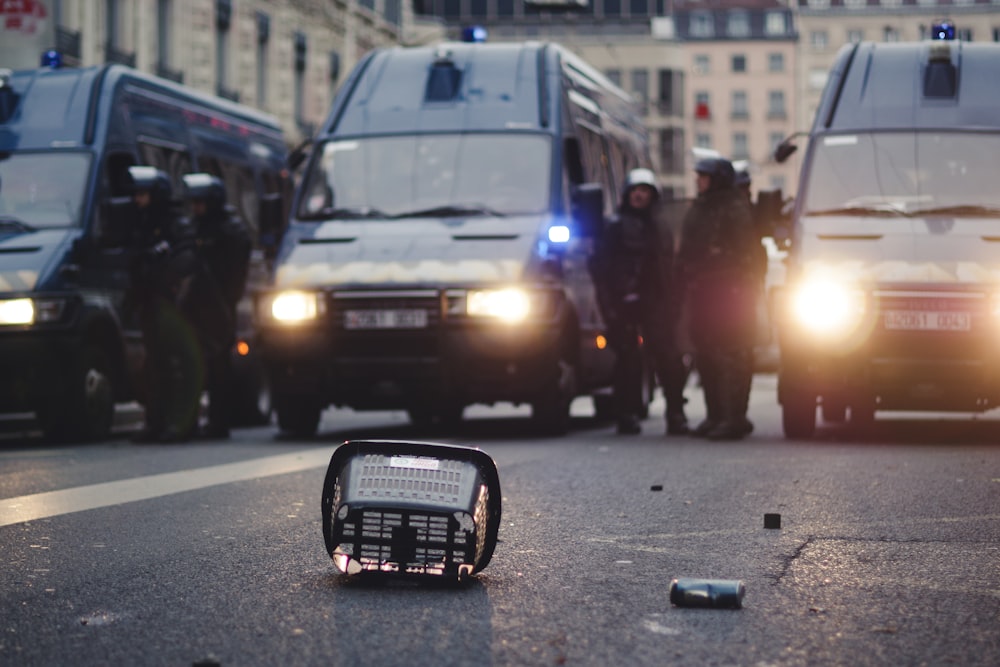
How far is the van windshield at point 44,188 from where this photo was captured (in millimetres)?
13711

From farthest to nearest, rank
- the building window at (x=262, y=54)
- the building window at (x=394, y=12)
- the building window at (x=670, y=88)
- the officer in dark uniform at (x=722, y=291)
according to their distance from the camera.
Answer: the building window at (x=670, y=88)
the building window at (x=394, y=12)
the building window at (x=262, y=54)
the officer in dark uniform at (x=722, y=291)

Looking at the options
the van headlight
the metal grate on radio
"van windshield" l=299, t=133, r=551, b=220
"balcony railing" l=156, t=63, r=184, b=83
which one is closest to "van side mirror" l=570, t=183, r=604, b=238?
"van windshield" l=299, t=133, r=551, b=220

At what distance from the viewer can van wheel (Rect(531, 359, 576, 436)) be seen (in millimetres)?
13305

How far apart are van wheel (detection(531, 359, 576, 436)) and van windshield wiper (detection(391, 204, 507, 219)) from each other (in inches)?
47.4

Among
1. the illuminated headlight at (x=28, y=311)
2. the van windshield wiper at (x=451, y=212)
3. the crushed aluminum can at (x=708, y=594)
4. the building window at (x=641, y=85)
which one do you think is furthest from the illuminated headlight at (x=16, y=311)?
A: the building window at (x=641, y=85)

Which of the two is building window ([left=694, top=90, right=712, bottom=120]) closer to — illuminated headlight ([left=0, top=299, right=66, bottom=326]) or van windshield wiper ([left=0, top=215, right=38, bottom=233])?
van windshield wiper ([left=0, top=215, right=38, bottom=233])

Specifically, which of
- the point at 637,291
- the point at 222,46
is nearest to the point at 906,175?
the point at 637,291

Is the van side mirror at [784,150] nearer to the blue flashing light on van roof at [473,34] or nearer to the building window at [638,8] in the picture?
the blue flashing light on van roof at [473,34]

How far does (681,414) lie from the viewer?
1394 cm

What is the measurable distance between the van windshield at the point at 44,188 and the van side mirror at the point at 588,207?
3.61 metres

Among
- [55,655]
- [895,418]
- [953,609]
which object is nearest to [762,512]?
[953,609]

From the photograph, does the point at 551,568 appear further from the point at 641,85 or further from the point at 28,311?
the point at 641,85

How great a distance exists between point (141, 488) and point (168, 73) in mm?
28680

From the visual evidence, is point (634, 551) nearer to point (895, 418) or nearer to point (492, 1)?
point (895, 418)
